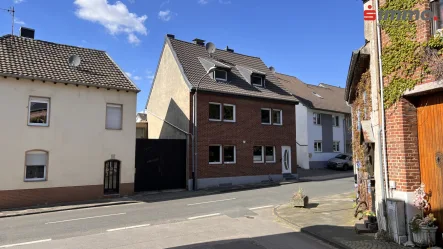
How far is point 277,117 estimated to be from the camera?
928 inches

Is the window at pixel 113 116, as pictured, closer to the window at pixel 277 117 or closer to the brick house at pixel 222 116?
the brick house at pixel 222 116

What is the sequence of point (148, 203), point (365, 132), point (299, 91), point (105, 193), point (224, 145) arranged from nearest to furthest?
point (365, 132)
point (148, 203)
point (105, 193)
point (224, 145)
point (299, 91)

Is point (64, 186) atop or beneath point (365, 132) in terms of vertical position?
beneath

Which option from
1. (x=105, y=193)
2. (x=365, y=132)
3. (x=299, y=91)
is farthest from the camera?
(x=299, y=91)

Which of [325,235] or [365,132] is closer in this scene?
[325,235]

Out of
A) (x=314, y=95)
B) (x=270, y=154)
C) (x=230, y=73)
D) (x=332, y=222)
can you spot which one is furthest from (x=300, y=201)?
(x=314, y=95)

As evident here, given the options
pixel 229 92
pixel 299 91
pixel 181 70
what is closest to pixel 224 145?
pixel 229 92

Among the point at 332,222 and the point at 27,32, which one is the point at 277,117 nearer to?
the point at 332,222

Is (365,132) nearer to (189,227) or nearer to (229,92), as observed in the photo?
(189,227)

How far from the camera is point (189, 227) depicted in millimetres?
9227

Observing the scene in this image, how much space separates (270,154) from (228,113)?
15.1 ft

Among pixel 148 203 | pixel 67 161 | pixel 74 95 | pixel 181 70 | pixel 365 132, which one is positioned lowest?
pixel 148 203

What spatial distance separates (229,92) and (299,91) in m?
15.0

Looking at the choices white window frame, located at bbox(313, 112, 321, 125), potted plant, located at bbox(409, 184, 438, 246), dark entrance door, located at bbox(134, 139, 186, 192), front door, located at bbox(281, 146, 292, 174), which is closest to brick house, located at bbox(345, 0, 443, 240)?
potted plant, located at bbox(409, 184, 438, 246)
